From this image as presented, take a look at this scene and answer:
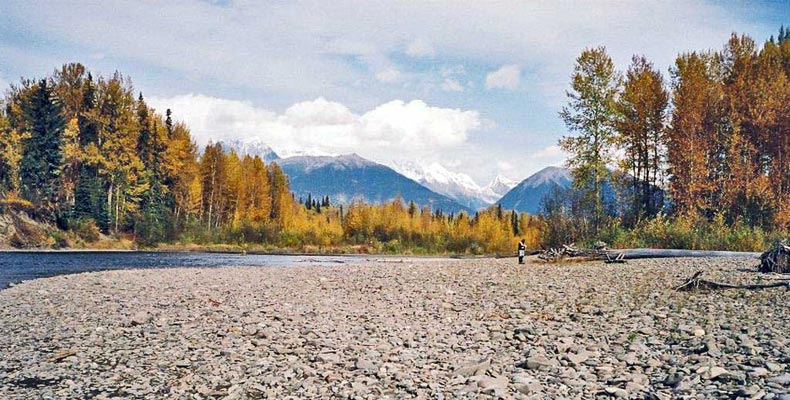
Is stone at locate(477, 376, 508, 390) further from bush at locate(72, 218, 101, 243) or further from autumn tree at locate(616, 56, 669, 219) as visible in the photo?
bush at locate(72, 218, 101, 243)

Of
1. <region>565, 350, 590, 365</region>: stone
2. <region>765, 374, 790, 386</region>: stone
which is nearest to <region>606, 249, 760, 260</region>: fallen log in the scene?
<region>565, 350, 590, 365</region>: stone

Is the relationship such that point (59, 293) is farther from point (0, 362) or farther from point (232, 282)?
point (0, 362)

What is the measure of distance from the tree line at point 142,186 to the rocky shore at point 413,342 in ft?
137

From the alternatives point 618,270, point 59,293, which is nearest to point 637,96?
point 618,270

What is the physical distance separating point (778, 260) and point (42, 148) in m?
A: 58.0

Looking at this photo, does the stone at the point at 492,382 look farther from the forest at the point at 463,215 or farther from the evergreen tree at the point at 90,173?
the evergreen tree at the point at 90,173

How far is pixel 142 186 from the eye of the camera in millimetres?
54969

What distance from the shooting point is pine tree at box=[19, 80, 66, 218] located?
51.3 m

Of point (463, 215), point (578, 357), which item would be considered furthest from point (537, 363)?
point (463, 215)

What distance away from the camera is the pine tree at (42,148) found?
5134 cm

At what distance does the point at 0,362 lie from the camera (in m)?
8.86

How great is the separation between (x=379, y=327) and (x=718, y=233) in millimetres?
21429

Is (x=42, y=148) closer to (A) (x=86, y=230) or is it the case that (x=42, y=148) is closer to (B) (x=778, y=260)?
(A) (x=86, y=230)

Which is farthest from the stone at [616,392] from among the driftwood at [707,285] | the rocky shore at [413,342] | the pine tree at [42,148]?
the pine tree at [42,148]
